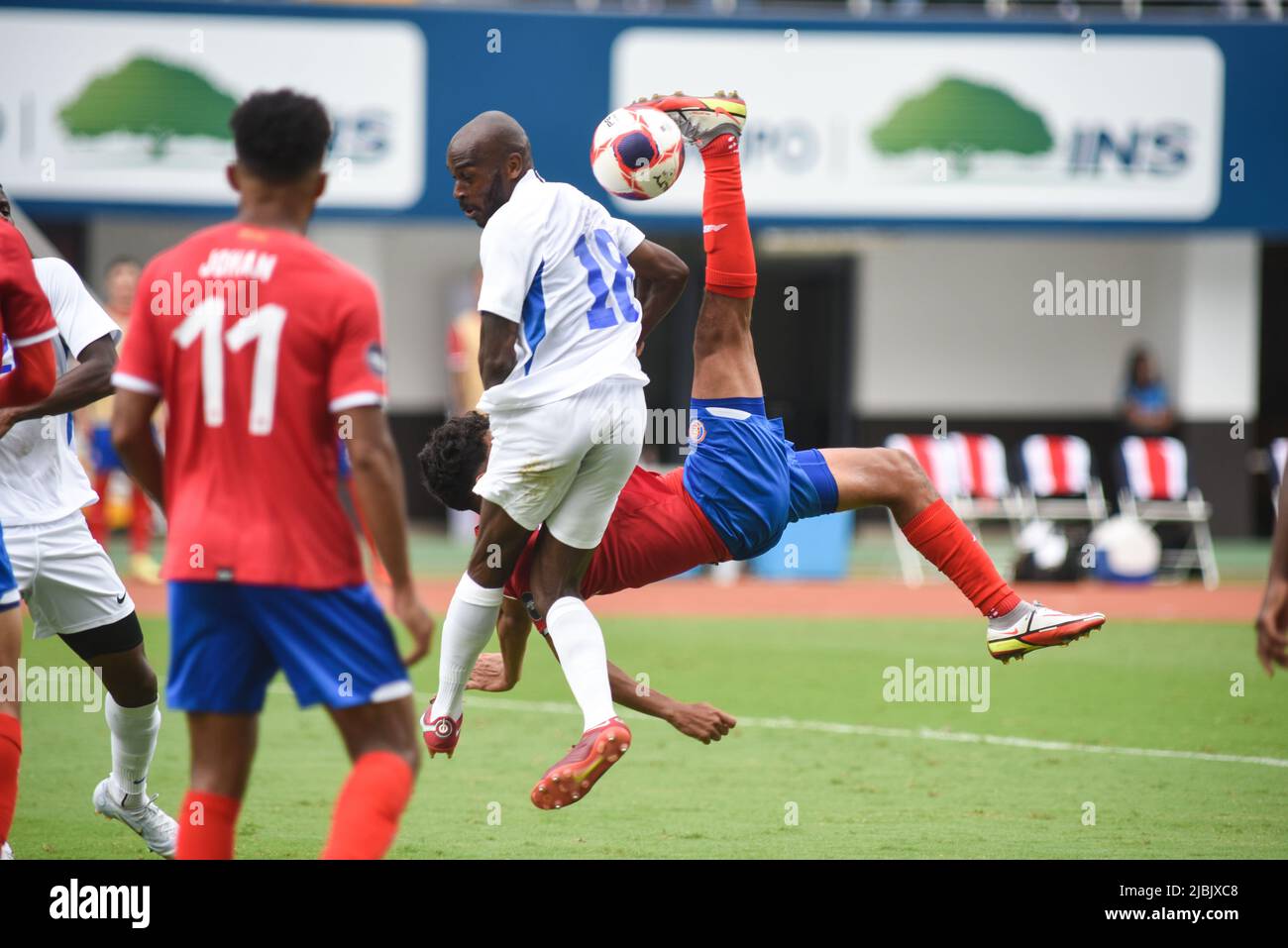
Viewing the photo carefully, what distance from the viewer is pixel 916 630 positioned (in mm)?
13305

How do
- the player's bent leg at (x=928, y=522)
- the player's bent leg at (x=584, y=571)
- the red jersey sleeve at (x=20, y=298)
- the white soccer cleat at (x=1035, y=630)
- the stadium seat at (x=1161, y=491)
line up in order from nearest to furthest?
the red jersey sleeve at (x=20, y=298), the player's bent leg at (x=584, y=571), the white soccer cleat at (x=1035, y=630), the player's bent leg at (x=928, y=522), the stadium seat at (x=1161, y=491)

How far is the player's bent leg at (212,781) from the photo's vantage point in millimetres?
4484

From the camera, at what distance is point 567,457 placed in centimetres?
577

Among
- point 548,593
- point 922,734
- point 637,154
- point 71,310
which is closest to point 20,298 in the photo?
point 71,310

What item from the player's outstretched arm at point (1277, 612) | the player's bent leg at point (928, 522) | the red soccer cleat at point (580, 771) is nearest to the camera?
the player's outstretched arm at point (1277, 612)

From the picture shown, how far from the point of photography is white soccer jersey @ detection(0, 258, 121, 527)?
5918 mm

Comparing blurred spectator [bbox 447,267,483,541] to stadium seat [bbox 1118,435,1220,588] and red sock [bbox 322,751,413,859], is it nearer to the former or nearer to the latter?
stadium seat [bbox 1118,435,1220,588]

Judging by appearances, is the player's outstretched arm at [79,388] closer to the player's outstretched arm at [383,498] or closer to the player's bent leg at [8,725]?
the player's bent leg at [8,725]

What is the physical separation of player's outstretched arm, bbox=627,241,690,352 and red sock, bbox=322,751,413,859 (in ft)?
8.13

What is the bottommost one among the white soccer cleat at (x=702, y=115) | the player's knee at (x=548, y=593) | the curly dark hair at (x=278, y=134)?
the player's knee at (x=548, y=593)

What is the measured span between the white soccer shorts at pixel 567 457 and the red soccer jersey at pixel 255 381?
152 centimetres

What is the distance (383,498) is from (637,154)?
250 centimetres

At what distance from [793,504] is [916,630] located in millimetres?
7091

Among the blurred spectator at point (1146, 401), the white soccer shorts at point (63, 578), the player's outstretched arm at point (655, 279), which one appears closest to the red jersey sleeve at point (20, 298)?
the white soccer shorts at point (63, 578)
